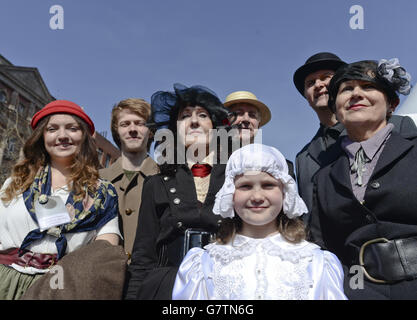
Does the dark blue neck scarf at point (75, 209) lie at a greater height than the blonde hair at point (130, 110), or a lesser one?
lesser

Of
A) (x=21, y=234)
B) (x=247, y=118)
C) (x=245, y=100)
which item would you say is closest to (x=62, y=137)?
(x=21, y=234)

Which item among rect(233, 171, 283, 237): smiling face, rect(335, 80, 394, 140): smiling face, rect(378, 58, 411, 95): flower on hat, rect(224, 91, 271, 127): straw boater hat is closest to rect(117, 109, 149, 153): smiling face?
rect(224, 91, 271, 127): straw boater hat

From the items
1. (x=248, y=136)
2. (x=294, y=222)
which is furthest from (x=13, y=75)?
(x=294, y=222)

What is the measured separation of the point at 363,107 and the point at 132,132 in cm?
232

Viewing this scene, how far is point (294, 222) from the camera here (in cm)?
225

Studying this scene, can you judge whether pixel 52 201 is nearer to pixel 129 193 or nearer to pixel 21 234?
pixel 21 234

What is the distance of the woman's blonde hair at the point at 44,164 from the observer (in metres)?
2.60

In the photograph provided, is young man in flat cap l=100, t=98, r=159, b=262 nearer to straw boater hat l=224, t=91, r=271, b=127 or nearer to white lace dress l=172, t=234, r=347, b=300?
straw boater hat l=224, t=91, r=271, b=127

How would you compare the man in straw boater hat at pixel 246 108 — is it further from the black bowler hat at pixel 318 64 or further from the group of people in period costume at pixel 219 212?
the group of people in period costume at pixel 219 212

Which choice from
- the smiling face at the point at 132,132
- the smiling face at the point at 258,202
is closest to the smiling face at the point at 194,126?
the smiling face at the point at 258,202

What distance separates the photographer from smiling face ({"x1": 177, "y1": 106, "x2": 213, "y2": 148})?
2.79 m

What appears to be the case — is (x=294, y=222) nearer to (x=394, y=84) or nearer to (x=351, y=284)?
(x=351, y=284)

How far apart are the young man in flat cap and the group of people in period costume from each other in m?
0.49

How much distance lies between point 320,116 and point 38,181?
111 inches
